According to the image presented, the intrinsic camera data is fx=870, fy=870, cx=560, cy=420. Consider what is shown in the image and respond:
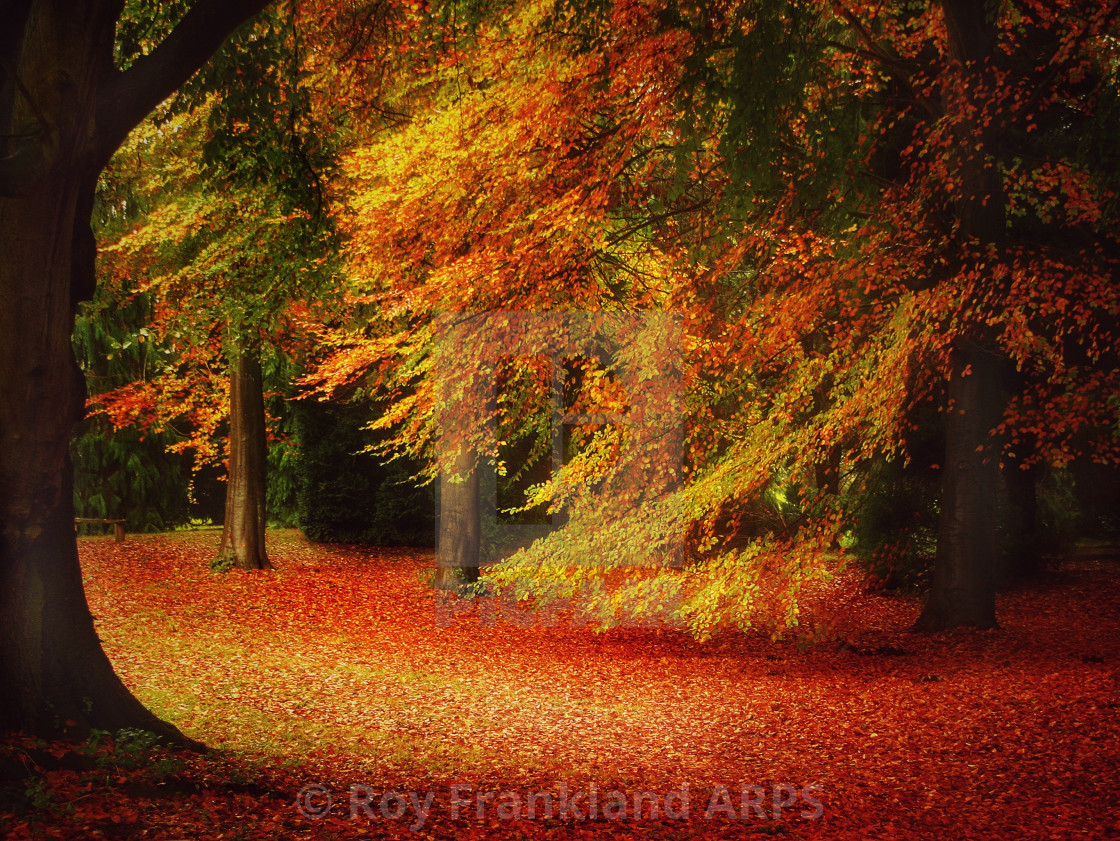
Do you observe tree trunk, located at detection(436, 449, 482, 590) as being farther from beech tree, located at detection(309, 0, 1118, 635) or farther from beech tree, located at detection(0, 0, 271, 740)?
beech tree, located at detection(0, 0, 271, 740)

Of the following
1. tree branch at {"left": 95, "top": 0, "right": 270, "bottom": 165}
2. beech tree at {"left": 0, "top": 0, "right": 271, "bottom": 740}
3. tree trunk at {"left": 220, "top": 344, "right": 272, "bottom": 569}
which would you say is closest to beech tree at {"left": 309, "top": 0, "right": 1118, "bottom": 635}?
tree branch at {"left": 95, "top": 0, "right": 270, "bottom": 165}

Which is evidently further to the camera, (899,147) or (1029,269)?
(899,147)

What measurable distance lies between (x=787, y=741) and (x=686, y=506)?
147 inches

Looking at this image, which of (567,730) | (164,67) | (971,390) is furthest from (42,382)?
(971,390)

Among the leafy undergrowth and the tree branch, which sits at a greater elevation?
the tree branch

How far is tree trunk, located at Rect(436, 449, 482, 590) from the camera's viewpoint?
46.0 feet

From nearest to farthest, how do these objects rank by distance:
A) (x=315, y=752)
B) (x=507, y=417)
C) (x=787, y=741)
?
(x=315, y=752) < (x=787, y=741) < (x=507, y=417)

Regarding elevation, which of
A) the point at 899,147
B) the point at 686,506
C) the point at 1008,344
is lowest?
the point at 686,506

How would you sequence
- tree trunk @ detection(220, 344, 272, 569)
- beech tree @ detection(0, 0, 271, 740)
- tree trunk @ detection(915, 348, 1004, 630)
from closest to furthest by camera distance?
beech tree @ detection(0, 0, 271, 740)
tree trunk @ detection(915, 348, 1004, 630)
tree trunk @ detection(220, 344, 272, 569)

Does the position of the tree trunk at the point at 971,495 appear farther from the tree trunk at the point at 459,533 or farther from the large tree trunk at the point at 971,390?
the tree trunk at the point at 459,533

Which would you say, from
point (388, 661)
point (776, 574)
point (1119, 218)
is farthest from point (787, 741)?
point (1119, 218)

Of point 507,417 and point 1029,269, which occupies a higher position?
point 1029,269

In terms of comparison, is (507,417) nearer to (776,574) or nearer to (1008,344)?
(776,574)

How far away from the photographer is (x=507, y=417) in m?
12.1
